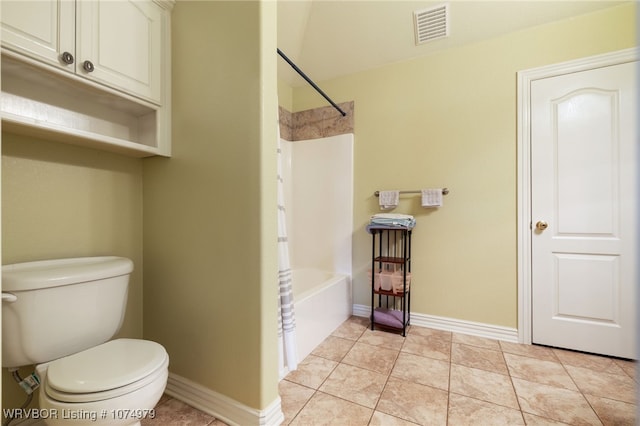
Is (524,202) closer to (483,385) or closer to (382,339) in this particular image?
(483,385)

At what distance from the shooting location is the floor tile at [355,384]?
147 centimetres

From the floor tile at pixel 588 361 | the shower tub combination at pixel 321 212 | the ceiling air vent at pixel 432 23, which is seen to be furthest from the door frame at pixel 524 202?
the shower tub combination at pixel 321 212

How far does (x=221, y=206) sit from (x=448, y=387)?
5.09 feet

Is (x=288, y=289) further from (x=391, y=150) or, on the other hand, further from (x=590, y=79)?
(x=590, y=79)

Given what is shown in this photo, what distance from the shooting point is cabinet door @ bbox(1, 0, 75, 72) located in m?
1.02

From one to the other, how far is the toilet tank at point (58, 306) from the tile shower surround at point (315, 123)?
1.92m

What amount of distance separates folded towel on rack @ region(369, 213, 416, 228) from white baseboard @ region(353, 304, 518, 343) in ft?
2.64

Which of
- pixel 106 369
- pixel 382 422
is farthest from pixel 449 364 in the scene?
pixel 106 369

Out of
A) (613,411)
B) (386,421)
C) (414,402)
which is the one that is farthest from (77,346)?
(613,411)

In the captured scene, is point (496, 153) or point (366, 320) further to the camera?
point (366, 320)

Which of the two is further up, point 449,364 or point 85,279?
point 85,279

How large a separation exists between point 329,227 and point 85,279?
188 centimetres

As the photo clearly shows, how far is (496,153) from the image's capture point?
2.13 meters

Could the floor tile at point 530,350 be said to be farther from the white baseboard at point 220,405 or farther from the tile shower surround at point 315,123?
the tile shower surround at point 315,123
